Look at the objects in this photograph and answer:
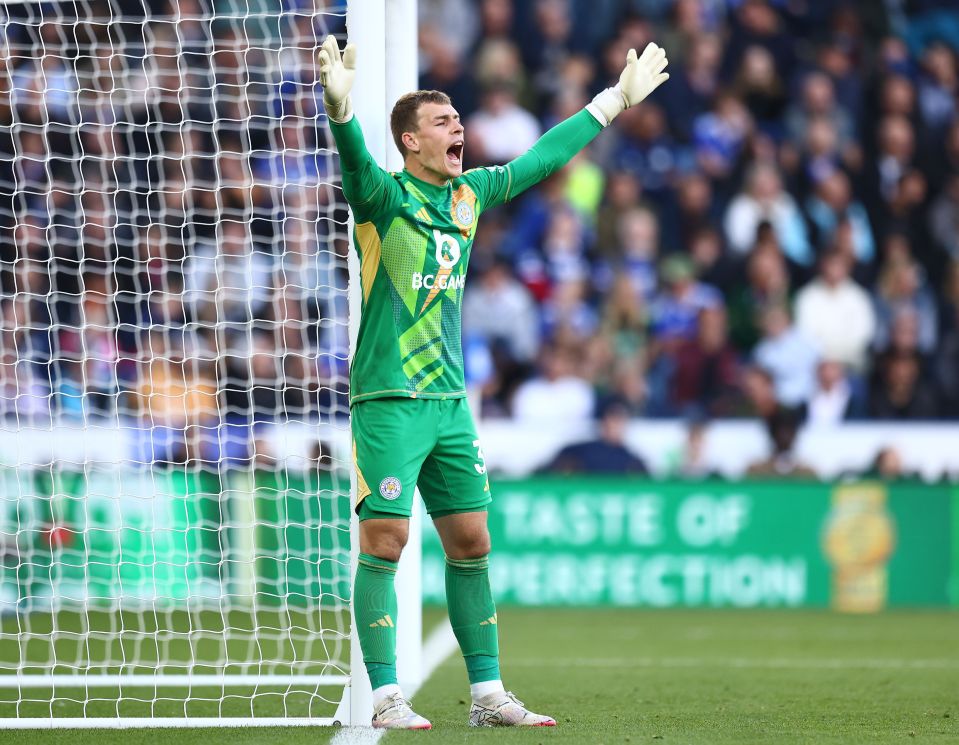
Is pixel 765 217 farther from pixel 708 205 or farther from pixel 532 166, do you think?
pixel 532 166

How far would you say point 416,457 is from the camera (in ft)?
15.9

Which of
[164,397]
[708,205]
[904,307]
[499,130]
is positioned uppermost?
[499,130]

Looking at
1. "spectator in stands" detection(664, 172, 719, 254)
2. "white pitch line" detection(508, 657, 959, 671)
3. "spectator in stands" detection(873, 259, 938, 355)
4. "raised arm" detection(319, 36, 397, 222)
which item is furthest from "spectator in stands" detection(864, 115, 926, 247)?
"raised arm" detection(319, 36, 397, 222)

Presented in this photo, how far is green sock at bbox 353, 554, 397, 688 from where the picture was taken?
4.87 m

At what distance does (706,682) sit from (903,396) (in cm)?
683

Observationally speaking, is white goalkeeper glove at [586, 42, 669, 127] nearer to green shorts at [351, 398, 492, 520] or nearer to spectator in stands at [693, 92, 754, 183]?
green shorts at [351, 398, 492, 520]

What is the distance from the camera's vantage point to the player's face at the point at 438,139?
4934 mm

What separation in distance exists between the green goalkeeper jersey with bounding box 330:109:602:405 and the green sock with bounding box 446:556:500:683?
1.89ft

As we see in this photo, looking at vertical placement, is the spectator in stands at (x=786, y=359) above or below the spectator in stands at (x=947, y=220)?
below

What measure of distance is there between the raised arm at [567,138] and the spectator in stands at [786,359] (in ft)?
25.8

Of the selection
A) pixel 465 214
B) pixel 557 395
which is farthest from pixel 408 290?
pixel 557 395

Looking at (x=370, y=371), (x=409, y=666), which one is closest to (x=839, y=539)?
(x=409, y=666)

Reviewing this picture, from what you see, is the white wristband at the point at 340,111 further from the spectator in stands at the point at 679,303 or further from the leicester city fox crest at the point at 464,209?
the spectator in stands at the point at 679,303

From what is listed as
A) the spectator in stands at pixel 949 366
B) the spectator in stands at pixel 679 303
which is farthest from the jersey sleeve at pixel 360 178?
the spectator in stands at pixel 949 366
